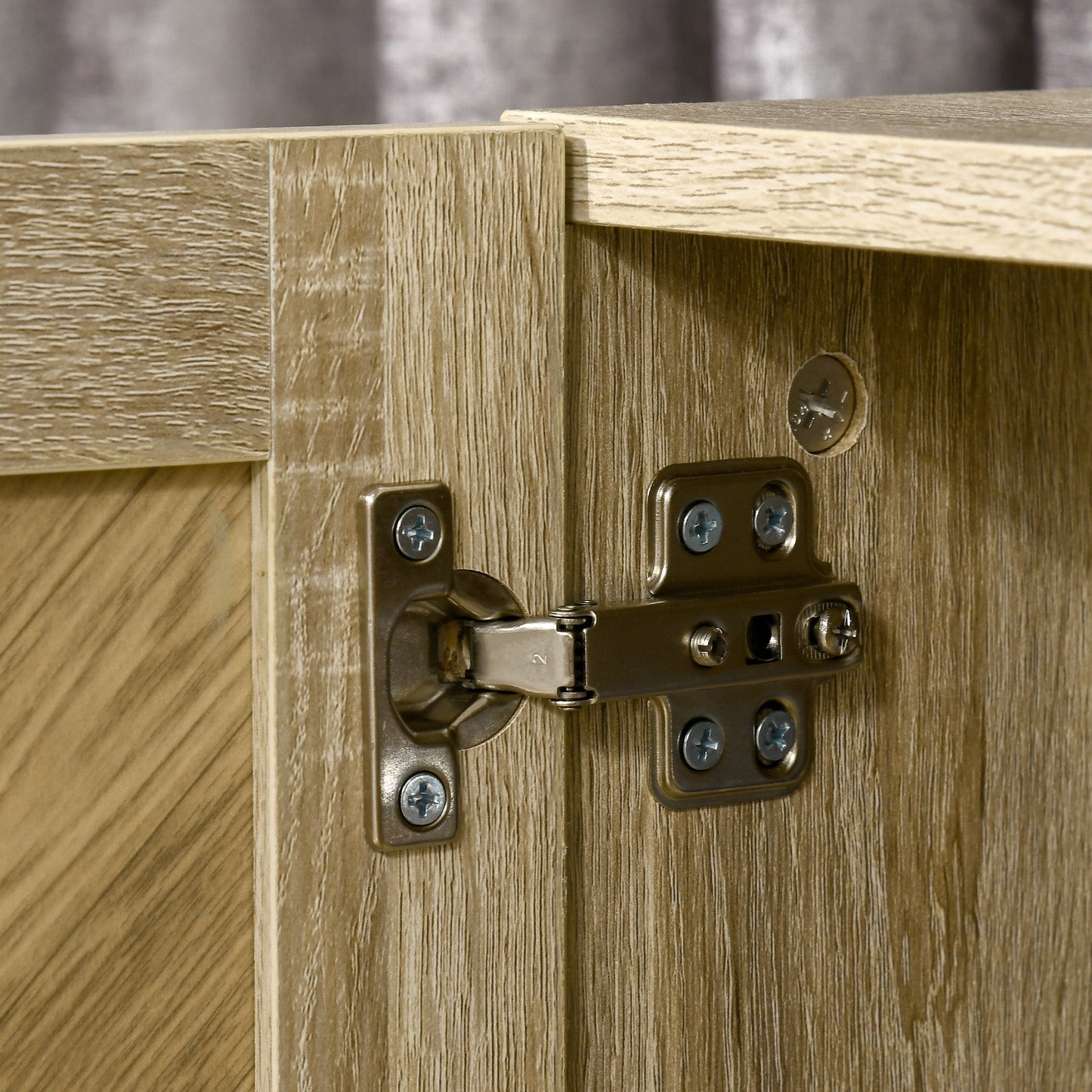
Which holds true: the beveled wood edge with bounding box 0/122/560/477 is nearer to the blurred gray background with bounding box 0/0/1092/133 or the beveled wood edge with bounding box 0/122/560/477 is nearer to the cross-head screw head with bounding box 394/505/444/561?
the cross-head screw head with bounding box 394/505/444/561

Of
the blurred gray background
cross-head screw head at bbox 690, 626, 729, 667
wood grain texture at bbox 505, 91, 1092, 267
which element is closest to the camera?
wood grain texture at bbox 505, 91, 1092, 267

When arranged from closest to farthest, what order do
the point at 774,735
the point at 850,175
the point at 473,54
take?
1. the point at 850,175
2. the point at 774,735
3. the point at 473,54

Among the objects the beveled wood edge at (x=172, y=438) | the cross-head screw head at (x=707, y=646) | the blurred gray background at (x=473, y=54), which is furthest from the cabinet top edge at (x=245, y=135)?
the blurred gray background at (x=473, y=54)

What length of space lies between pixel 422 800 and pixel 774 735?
0.10m

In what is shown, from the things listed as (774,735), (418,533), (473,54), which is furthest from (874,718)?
(473,54)

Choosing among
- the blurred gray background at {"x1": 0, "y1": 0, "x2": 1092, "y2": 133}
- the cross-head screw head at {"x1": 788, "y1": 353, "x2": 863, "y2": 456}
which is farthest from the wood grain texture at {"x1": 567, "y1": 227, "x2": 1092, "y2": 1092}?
the blurred gray background at {"x1": 0, "y1": 0, "x2": 1092, "y2": 133}

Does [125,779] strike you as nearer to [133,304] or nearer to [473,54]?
[133,304]

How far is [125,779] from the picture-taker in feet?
1.09

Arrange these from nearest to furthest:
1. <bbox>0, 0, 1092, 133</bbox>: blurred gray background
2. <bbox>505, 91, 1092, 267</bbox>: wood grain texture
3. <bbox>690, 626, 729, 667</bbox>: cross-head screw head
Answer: <bbox>505, 91, 1092, 267</bbox>: wood grain texture, <bbox>690, 626, 729, 667</bbox>: cross-head screw head, <bbox>0, 0, 1092, 133</bbox>: blurred gray background

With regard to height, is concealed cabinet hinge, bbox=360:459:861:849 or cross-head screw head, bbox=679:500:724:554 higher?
cross-head screw head, bbox=679:500:724:554

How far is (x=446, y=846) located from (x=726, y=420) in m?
0.12

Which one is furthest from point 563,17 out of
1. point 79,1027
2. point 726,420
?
point 79,1027

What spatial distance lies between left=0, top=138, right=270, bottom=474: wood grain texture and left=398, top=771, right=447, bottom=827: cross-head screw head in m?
0.08

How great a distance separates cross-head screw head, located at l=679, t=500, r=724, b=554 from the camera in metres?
0.38
